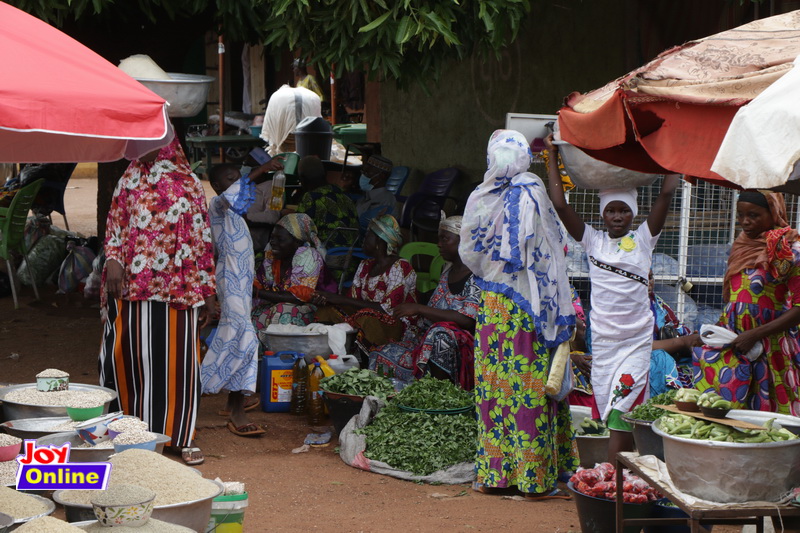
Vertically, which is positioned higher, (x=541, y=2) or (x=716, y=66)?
(x=541, y=2)

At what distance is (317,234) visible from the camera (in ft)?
26.9

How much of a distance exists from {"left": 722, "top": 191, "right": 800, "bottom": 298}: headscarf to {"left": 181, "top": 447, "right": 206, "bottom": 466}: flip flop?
3120mm

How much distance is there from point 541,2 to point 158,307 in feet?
15.6

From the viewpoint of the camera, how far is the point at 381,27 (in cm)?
580

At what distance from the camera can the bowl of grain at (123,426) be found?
3.72 m

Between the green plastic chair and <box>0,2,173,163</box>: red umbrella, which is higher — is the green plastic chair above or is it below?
below

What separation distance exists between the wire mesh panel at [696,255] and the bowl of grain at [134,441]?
3.61 meters

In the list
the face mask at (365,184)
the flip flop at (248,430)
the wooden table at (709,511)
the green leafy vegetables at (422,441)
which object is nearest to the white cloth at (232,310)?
the flip flop at (248,430)

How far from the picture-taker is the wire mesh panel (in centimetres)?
658

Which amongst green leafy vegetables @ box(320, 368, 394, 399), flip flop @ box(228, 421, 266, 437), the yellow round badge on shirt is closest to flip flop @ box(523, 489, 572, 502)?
green leafy vegetables @ box(320, 368, 394, 399)

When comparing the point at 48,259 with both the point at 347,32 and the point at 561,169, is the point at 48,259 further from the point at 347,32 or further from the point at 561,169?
the point at 561,169

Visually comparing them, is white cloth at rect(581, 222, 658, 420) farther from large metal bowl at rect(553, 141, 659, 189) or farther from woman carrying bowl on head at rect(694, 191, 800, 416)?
woman carrying bowl on head at rect(694, 191, 800, 416)

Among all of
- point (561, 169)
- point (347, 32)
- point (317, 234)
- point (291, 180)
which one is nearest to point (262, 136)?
point (291, 180)

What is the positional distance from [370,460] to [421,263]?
127 inches
